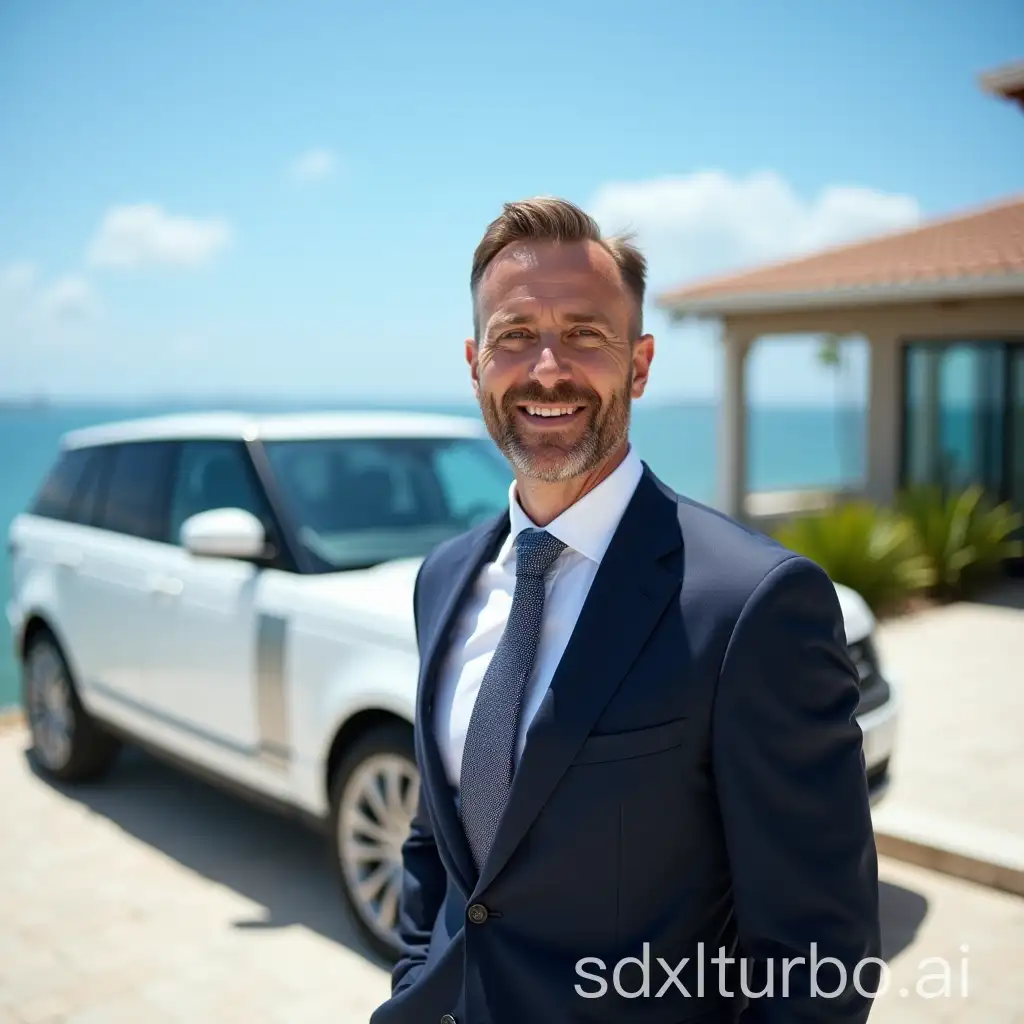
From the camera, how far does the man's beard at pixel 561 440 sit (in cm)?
187

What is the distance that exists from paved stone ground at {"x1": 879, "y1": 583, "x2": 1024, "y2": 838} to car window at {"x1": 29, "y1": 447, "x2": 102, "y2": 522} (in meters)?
4.43

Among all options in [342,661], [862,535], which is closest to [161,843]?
[342,661]

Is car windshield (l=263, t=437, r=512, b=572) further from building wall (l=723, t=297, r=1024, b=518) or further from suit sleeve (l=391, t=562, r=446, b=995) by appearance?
building wall (l=723, t=297, r=1024, b=518)

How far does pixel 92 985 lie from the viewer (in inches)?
152

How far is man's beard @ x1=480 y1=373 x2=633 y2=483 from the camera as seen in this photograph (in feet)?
6.13

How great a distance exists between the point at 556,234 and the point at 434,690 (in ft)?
2.86

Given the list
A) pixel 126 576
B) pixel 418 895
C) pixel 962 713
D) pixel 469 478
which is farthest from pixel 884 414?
pixel 418 895

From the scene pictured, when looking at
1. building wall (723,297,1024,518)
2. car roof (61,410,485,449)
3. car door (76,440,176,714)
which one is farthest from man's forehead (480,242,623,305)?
building wall (723,297,1024,518)

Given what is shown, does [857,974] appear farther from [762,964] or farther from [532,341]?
[532,341]

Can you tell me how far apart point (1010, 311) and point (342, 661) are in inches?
424

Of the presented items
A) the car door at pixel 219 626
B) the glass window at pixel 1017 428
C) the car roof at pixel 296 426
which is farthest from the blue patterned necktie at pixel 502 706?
the glass window at pixel 1017 428

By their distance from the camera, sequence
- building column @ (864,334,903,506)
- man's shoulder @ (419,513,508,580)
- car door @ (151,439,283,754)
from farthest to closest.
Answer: building column @ (864,334,903,506)
car door @ (151,439,283,754)
man's shoulder @ (419,513,508,580)

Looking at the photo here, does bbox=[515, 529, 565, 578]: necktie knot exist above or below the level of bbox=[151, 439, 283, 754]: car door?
above

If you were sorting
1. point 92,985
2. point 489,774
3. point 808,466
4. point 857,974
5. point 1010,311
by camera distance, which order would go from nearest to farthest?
point 857,974 → point 489,774 → point 92,985 → point 1010,311 → point 808,466
